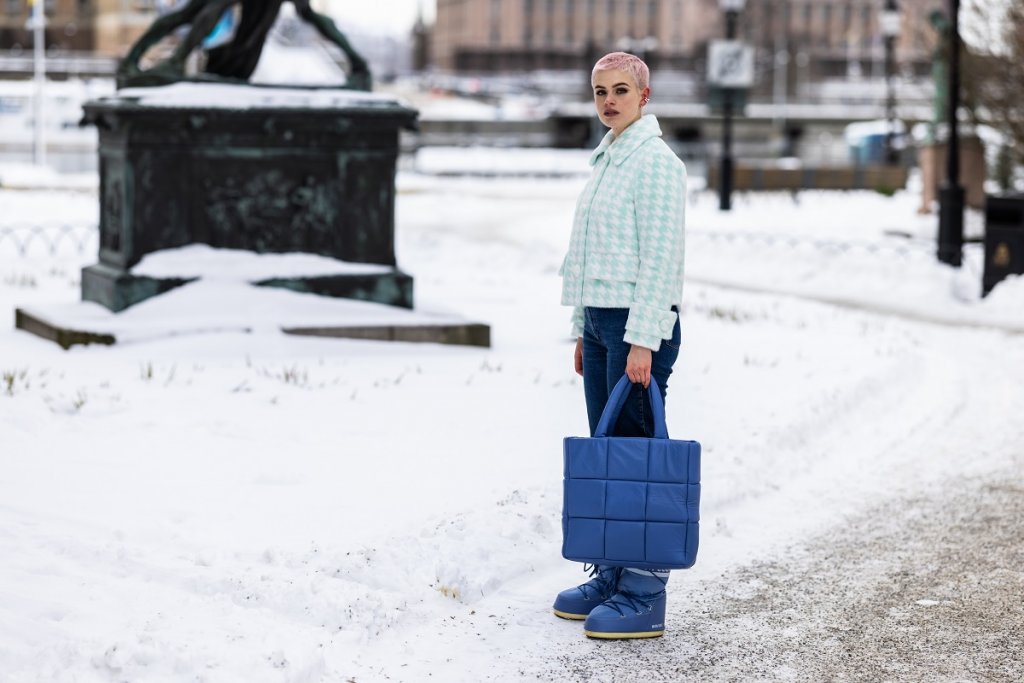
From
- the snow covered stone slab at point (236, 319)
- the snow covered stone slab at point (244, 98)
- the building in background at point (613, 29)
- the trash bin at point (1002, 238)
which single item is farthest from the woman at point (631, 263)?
the building in background at point (613, 29)

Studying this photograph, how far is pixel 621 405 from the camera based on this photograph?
5012 millimetres

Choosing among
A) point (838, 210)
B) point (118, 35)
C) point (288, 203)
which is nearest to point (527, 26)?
point (118, 35)

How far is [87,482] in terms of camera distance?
6539 mm

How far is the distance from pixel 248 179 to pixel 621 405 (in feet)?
20.7

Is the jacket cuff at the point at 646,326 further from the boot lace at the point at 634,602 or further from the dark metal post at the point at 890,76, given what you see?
the dark metal post at the point at 890,76

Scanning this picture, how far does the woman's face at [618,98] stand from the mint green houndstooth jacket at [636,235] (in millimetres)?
43

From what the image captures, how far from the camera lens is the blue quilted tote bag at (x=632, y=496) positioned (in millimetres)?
4871

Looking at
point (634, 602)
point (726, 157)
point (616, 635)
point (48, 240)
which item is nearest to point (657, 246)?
point (634, 602)

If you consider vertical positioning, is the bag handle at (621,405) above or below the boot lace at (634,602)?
above

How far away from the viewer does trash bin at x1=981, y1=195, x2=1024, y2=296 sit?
1538cm

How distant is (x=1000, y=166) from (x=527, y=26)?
117505 mm

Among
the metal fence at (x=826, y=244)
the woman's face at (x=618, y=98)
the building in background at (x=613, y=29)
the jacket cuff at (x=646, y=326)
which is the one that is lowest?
the metal fence at (x=826, y=244)

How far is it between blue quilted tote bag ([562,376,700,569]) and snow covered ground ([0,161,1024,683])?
0.36 m

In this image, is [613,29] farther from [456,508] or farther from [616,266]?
[616,266]
